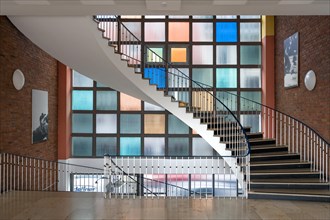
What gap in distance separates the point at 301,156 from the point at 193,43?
473cm

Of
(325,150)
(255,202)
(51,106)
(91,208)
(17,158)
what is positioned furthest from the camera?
(51,106)

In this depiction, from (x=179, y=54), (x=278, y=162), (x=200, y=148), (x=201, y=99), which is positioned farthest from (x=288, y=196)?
(x=179, y=54)

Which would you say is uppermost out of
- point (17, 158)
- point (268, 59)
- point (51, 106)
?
point (268, 59)

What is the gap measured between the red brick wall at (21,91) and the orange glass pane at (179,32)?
3.64m

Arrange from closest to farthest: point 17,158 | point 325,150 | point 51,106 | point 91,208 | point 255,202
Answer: point 91,208
point 255,202
point 325,150
point 17,158
point 51,106

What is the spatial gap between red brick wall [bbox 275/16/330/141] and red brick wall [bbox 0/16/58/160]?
661cm

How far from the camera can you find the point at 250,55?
10.9m

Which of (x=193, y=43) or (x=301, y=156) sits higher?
(x=193, y=43)

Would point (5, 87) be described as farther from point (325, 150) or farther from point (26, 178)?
point (325, 150)

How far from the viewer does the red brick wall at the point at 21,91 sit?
7.52 meters

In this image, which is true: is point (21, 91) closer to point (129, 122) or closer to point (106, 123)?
point (106, 123)

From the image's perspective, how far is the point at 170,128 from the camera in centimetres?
1095

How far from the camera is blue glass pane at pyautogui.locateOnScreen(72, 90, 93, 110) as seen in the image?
1105 cm

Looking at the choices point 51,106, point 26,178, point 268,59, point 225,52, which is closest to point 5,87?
point 26,178
